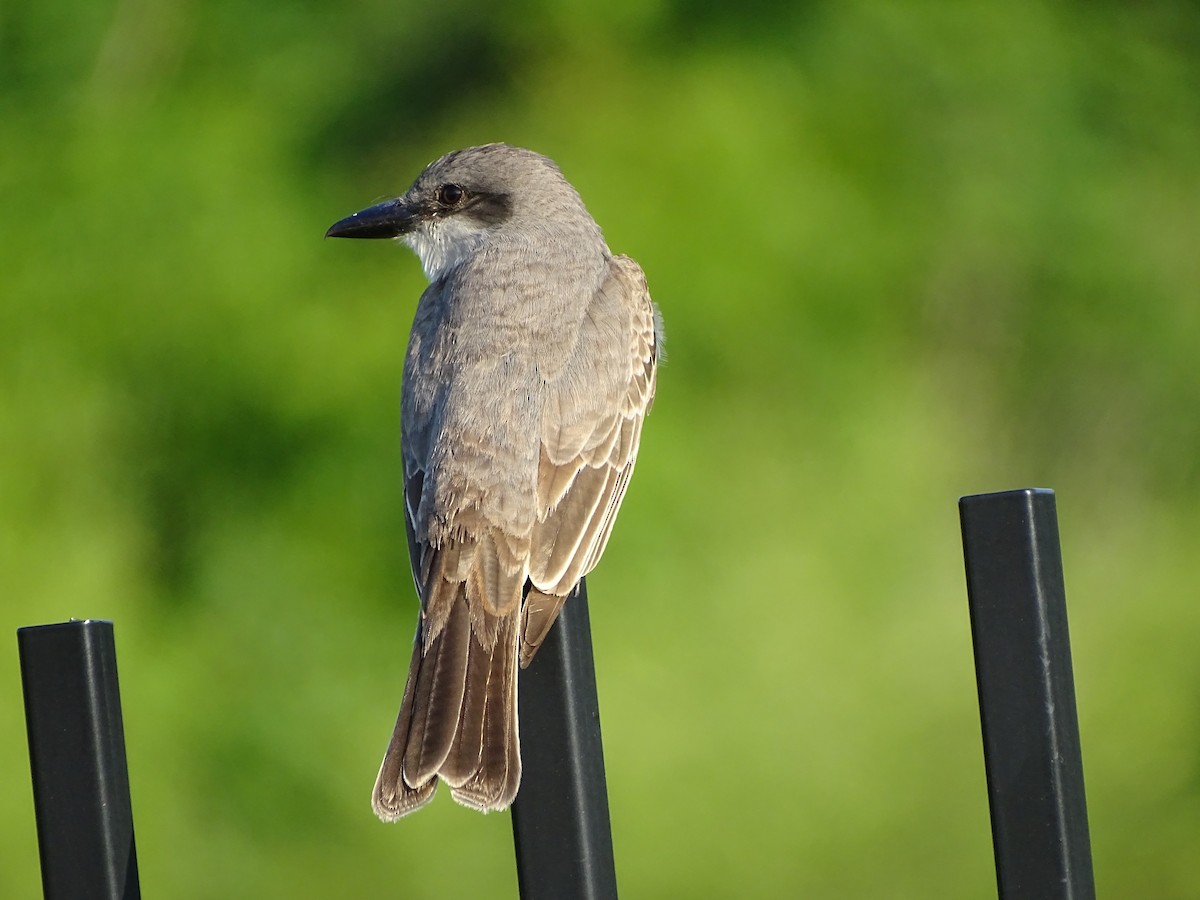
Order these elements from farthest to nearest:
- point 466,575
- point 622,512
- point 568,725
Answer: point 622,512, point 466,575, point 568,725

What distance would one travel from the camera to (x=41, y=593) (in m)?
4.92

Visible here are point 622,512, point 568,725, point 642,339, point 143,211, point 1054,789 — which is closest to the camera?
point 1054,789

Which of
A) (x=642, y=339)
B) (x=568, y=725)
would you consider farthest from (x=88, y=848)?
(x=642, y=339)

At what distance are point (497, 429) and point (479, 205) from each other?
124 centimetres

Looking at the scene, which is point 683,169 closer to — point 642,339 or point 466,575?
point 642,339

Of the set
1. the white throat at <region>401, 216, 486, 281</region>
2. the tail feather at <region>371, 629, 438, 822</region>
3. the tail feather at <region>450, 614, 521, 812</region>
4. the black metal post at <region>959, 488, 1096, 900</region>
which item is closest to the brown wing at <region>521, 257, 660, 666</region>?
the tail feather at <region>450, 614, 521, 812</region>

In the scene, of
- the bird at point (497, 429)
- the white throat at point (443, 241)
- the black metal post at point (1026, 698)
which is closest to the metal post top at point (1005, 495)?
the black metal post at point (1026, 698)

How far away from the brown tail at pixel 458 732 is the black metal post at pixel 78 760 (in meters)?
0.49

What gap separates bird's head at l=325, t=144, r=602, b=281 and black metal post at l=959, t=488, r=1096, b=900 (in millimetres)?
2351

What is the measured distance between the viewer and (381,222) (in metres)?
4.66

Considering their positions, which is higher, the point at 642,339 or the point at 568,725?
the point at 642,339

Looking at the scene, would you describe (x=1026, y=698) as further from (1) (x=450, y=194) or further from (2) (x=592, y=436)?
(1) (x=450, y=194)

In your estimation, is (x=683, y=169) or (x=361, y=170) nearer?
(x=683, y=169)

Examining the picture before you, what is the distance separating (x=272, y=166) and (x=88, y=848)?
3064 millimetres
